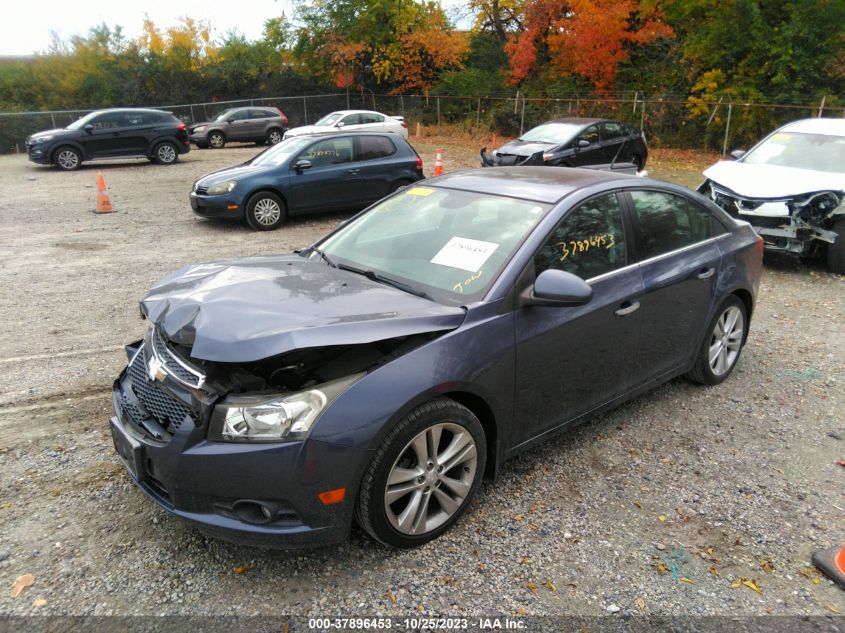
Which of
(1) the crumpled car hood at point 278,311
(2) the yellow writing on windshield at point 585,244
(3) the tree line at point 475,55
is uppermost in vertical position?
(3) the tree line at point 475,55

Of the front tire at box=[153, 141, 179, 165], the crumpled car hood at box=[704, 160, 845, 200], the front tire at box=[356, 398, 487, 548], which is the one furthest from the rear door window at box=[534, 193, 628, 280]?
the front tire at box=[153, 141, 179, 165]

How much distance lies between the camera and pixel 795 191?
790 cm

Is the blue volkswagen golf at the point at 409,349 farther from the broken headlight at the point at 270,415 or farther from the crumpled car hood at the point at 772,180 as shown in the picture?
the crumpled car hood at the point at 772,180

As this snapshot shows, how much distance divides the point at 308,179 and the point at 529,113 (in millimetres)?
19131

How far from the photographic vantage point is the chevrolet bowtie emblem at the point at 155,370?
3010mm

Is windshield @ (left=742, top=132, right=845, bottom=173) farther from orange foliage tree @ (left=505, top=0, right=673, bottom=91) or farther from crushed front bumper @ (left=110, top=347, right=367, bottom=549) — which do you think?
orange foliage tree @ (left=505, top=0, right=673, bottom=91)

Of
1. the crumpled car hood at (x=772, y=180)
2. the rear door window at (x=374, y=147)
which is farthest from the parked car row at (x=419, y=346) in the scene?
the rear door window at (x=374, y=147)

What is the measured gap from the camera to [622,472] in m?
3.80

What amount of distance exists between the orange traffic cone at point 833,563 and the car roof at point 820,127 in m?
8.04

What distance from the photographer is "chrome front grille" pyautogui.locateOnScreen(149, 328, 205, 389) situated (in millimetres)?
2863

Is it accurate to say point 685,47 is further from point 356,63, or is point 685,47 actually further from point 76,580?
point 76,580

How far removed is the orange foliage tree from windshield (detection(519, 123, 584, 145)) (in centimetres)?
1221

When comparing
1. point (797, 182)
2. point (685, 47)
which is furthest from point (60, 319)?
point (685, 47)

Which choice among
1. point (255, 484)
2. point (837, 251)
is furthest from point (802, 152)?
point (255, 484)
